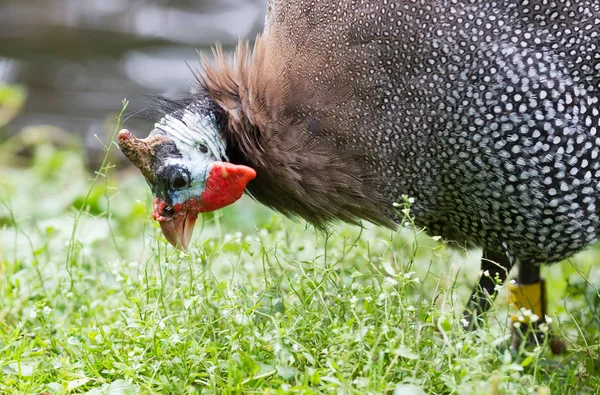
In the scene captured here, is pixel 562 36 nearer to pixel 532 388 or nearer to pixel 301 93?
pixel 301 93

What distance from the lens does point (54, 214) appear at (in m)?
4.16

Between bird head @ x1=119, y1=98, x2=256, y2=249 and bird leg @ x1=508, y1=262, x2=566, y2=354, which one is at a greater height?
bird head @ x1=119, y1=98, x2=256, y2=249

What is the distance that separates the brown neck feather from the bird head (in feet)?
0.22

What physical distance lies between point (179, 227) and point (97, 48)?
4204mm

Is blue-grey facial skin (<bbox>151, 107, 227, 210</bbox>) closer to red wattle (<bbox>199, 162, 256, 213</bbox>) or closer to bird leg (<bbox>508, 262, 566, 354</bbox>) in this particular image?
red wattle (<bbox>199, 162, 256, 213</bbox>)

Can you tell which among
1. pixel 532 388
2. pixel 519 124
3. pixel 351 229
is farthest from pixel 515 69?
pixel 351 229

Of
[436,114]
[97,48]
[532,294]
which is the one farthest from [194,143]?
[97,48]

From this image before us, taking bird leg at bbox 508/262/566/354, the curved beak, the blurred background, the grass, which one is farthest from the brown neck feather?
the blurred background

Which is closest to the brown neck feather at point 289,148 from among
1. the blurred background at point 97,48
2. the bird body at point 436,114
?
the bird body at point 436,114

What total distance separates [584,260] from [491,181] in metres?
1.78

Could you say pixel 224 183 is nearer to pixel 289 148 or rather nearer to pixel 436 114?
pixel 289 148

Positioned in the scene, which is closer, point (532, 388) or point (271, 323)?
point (532, 388)

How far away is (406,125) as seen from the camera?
8.28 feet

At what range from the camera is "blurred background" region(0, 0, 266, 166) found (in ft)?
20.1
